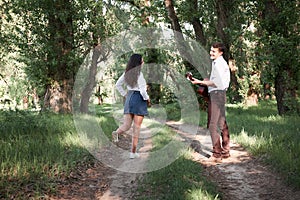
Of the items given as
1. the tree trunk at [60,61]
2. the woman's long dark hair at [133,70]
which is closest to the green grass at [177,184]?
the woman's long dark hair at [133,70]

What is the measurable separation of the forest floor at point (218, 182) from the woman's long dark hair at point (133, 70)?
71.5 inches

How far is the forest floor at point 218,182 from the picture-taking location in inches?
181

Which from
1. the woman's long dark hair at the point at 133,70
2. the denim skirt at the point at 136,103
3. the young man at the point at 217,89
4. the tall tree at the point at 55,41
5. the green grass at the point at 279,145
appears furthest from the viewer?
the tall tree at the point at 55,41

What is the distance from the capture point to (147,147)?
26.4ft

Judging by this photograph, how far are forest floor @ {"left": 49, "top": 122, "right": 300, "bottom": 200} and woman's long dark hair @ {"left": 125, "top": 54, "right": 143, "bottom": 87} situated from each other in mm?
1815

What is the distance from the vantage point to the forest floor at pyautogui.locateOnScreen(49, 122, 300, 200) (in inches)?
181

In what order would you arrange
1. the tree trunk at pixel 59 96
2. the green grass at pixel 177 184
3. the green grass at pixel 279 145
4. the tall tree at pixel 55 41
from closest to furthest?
1. the green grass at pixel 177 184
2. the green grass at pixel 279 145
3. the tall tree at pixel 55 41
4. the tree trunk at pixel 59 96

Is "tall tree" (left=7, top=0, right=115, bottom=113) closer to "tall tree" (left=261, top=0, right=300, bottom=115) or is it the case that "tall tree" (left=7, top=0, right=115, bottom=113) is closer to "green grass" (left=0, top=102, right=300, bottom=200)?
"green grass" (left=0, top=102, right=300, bottom=200)

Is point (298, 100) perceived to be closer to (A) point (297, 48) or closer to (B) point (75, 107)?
(A) point (297, 48)

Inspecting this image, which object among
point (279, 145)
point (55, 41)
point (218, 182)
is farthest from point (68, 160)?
point (55, 41)

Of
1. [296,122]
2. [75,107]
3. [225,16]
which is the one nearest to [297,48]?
[296,122]

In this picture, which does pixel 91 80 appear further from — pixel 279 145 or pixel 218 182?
pixel 218 182

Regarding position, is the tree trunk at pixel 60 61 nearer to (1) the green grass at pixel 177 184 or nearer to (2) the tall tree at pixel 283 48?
(2) the tall tree at pixel 283 48

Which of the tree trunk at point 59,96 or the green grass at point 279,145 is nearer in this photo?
the green grass at point 279,145
